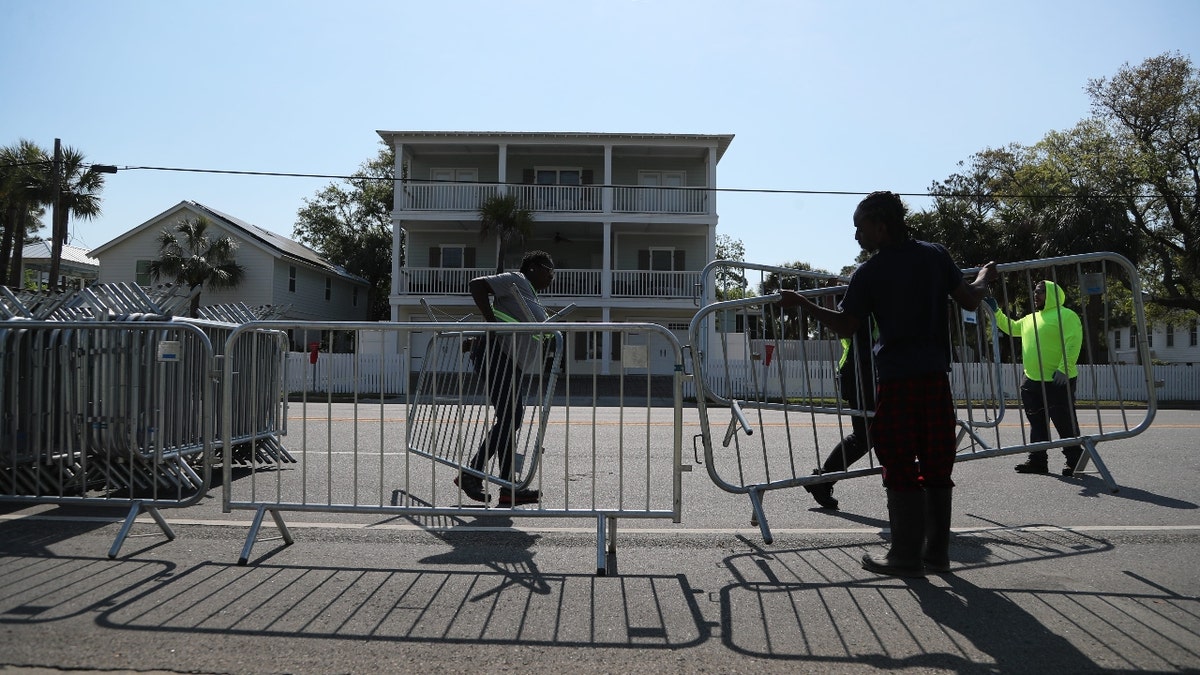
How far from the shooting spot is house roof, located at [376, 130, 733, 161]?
30391 mm

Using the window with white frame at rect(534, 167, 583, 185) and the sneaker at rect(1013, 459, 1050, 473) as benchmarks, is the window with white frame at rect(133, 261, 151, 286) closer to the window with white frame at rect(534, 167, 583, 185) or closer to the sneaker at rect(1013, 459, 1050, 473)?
the window with white frame at rect(534, 167, 583, 185)

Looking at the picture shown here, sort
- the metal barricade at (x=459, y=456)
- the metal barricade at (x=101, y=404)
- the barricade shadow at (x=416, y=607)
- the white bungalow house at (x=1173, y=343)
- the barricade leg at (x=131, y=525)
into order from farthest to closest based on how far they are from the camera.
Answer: the white bungalow house at (x=1173, y=343)
the metal barricade at (x=101, y=404)
the metal barricade at (x=459, y=456)
the barricade leg at (x=131, y=525)
the barricade shadow at (x=416, y=607)

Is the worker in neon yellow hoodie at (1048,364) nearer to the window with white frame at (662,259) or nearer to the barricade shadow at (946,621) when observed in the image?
the barricade shadow at (946,621)

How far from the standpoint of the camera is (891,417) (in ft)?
13.3

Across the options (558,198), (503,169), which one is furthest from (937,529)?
(503,169)

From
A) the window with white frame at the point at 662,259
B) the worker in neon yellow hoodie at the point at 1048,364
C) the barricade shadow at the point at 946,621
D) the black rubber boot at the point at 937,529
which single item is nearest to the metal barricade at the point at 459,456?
the barricade shadow at the point at 946,621

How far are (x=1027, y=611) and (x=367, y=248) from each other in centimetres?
4834

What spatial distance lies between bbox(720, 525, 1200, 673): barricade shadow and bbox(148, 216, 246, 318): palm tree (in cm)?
3445

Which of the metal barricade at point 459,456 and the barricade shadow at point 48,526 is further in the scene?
the barricade shadow at point 48,526

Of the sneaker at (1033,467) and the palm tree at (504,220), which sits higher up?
the palm tree at (504,220)

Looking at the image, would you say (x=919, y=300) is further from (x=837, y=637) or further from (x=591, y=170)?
(x=591, y=170)

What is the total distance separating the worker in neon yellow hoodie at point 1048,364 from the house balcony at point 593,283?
23.4m

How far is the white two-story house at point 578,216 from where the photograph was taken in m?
30.6

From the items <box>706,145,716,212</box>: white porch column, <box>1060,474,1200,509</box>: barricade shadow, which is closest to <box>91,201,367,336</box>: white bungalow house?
<box>706,145,716,212</box>: white porch column
